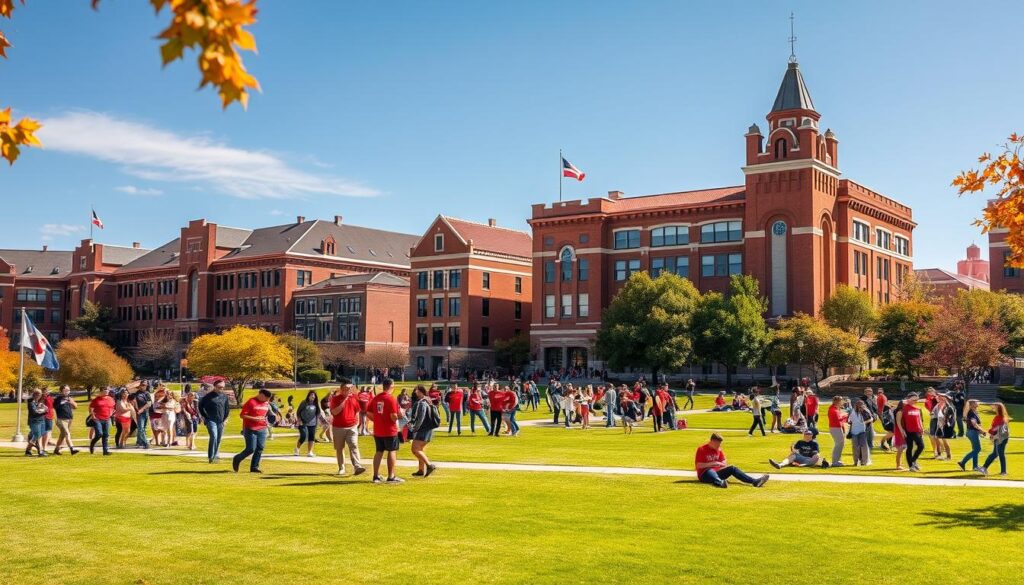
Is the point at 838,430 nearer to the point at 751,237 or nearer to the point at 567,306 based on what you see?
the point at 751,237

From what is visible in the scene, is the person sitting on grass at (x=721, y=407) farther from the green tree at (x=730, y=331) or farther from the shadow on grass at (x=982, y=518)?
the shadow on grass at (x=982, y=518)

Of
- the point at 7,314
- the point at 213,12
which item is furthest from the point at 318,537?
the point at 7,314

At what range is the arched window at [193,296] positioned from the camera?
11419 cm

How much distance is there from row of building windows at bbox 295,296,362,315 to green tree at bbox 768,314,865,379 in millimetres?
44429

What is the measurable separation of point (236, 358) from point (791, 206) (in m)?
42.1

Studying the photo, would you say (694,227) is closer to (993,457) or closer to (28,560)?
(993,457)

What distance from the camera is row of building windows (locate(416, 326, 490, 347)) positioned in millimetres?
93312

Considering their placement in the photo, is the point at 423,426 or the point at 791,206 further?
the point at 791,206

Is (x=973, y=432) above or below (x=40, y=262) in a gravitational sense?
below

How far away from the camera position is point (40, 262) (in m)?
135

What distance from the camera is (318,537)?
12.5m

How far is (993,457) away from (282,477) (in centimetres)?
1373

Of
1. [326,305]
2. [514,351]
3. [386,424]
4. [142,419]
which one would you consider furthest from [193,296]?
[386,424]

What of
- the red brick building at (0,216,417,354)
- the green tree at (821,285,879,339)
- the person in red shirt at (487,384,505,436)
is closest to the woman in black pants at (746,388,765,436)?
the person in red shirt at (487,384,505,436)
